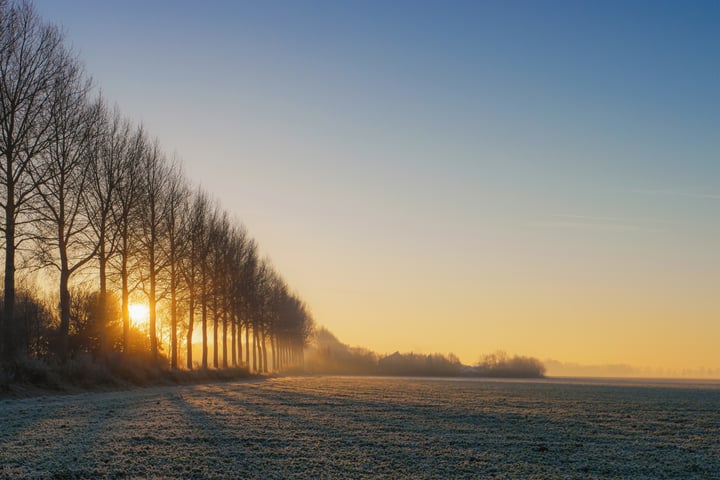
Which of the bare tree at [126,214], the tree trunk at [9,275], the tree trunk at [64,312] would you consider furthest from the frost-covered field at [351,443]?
the bare tree at [126,214]

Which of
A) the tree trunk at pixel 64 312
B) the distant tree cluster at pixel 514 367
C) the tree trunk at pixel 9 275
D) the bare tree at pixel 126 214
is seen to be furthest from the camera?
the distant tree cluster at pixel 514 367

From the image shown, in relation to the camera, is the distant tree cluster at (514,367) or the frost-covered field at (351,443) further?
the distant tree cluster at (514,367)

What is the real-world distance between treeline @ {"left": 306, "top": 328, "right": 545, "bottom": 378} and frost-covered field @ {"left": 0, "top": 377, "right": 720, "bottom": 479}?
6630cm

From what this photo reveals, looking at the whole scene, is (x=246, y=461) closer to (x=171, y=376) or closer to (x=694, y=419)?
(x=694, y=419)

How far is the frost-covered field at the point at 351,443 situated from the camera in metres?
7.02

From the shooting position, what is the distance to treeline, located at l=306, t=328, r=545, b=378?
7838 cm

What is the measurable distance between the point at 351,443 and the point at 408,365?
278 ft

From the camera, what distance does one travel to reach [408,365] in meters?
91.9

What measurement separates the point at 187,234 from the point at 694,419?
3195cm

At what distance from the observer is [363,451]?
8250mm

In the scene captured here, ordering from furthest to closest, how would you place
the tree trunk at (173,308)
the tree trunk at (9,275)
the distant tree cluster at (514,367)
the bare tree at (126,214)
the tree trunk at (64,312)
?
the distant tree cluster at (514,367) → the tree trunk at (173,308) → the bare tree at (126,214) → the tree trunk at (64,312) → the tree trunk at (9,275)

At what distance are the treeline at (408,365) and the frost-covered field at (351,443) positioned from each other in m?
66.3

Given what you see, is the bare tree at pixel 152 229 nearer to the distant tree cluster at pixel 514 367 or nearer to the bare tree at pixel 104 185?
the bare tree at pixel 104 185

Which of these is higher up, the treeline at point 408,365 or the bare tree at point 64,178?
the bare tree at point 64,178
